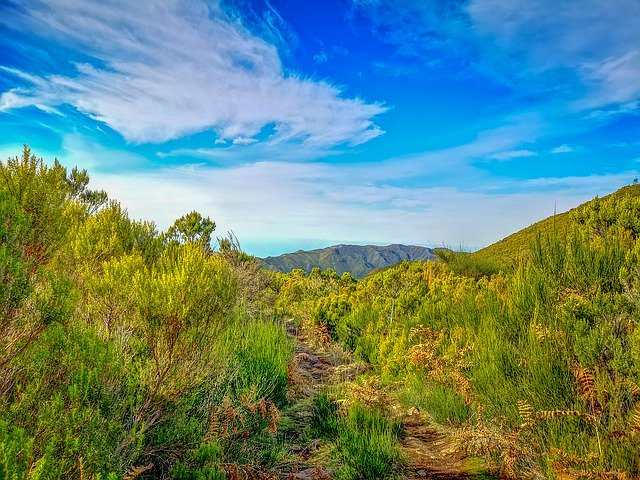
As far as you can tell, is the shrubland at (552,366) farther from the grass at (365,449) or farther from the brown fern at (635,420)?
the grass at (365,449)

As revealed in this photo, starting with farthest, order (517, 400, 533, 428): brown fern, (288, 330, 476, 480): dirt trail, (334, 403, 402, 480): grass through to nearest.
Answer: (288, 330, 476, 480): dirt trail → (334, 403, 402, 480): grass → (517, 400, 533, 428): brown fern

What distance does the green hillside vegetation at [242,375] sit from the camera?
315cm

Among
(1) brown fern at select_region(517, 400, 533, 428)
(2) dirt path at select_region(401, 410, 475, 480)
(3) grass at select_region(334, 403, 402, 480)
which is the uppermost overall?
(1) brown fern at select_region(517, 400, 533, 428)

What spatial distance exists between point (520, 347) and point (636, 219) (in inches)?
128

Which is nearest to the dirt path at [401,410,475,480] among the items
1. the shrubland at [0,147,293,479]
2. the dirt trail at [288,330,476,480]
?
the dirt trail at [288,330,476,480]

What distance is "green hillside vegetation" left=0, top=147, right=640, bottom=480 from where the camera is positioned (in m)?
3.15

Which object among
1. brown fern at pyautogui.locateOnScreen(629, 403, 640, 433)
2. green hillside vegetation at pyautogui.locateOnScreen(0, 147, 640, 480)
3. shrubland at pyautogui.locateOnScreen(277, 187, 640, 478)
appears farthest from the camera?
shrubland at pyautogui.locateOnScreen(277, 187, 640, 478)

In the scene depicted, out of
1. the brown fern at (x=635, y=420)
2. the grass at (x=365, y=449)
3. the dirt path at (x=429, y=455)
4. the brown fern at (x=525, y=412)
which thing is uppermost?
the brown fern at (x=635, y=420)

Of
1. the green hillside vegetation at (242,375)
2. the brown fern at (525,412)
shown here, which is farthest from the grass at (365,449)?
the brown fern at (525,412)

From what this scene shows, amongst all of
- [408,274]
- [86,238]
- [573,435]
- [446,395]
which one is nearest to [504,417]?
[573,435]

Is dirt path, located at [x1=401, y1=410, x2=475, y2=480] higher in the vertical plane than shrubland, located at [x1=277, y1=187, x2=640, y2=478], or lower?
lower

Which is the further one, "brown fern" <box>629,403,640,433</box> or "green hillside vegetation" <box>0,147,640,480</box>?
"brown fern" <box>629,403,640,433</box>

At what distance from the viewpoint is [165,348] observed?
15.3 feet

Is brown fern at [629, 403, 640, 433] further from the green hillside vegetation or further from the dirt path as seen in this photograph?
the dirt path
